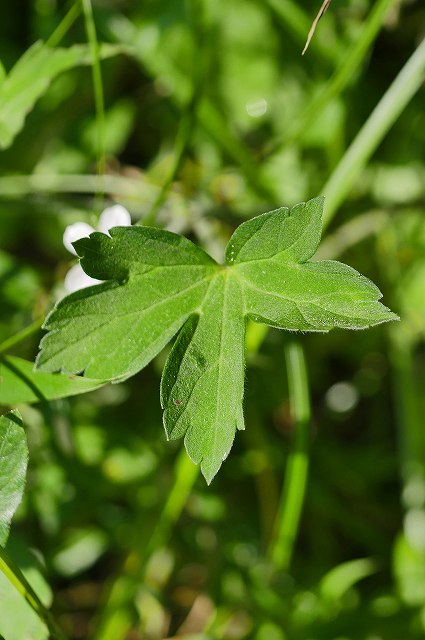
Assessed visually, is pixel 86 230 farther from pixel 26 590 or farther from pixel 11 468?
pixel 26 590

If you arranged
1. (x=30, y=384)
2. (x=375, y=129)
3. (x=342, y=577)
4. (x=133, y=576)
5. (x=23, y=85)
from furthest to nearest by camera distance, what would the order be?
(x=342, y=577) < (x=133, y=576) < (x=375, y=129) < (x=23, y=85) < (x=30, y=384)

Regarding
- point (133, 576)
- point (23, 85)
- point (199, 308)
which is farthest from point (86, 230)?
point (133, 576)

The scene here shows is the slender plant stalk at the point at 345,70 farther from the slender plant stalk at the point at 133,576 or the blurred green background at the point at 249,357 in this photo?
the slender plant stalk at the point at 133,576

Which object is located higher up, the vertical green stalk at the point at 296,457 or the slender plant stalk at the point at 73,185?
the slender plant stalk at the point at 73,185

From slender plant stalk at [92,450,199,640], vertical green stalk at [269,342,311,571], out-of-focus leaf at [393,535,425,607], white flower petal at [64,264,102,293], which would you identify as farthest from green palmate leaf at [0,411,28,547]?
out-of-focus leaf at [393,535,425,607]

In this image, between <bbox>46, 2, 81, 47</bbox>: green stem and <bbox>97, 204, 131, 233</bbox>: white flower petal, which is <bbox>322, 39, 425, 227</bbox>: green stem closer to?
<bbox>97, 204, 131, 233</bbox>: white flower petal

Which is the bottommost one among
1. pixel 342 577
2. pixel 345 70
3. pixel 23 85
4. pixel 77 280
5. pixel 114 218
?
pixel 342 577

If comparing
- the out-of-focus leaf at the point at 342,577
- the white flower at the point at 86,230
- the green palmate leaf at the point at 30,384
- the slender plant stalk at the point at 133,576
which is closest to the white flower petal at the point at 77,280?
the white flower at the point at 86,230
